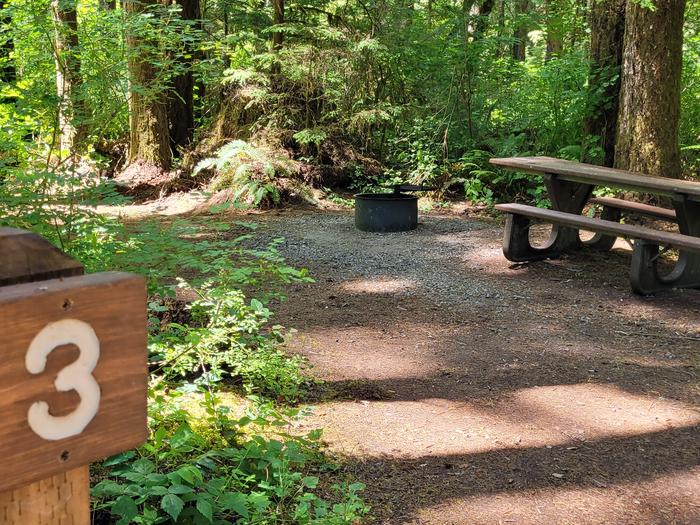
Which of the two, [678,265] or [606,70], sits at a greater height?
[606,70]

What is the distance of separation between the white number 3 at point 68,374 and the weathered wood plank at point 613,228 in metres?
5.68

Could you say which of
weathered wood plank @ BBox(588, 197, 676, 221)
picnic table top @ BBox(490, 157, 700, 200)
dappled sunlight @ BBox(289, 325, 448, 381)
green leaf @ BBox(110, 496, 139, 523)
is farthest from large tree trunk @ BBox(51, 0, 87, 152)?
weathered wood plank @ BBox(588, 197, 676, 221)

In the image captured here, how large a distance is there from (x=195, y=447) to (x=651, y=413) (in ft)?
8.40

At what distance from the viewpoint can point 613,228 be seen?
663cm

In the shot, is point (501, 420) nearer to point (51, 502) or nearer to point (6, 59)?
point (6, 59)

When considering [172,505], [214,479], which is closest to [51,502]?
[172,505]

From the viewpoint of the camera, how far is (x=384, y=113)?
11125 mm

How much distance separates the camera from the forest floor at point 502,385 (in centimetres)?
325

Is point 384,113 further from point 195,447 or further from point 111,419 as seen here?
point 111,419

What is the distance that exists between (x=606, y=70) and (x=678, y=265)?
4.11 meters

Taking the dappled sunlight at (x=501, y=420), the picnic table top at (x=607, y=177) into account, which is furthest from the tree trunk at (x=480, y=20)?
the dappled sunlight at (x=501, y=420)

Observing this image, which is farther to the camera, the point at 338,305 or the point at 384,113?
the point at 384,113

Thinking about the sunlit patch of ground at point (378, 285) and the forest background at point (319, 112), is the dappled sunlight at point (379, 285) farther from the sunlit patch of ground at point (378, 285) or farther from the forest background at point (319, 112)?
the forest background at point (319, 112)

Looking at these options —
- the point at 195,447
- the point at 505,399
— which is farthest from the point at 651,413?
the point at 195,447
